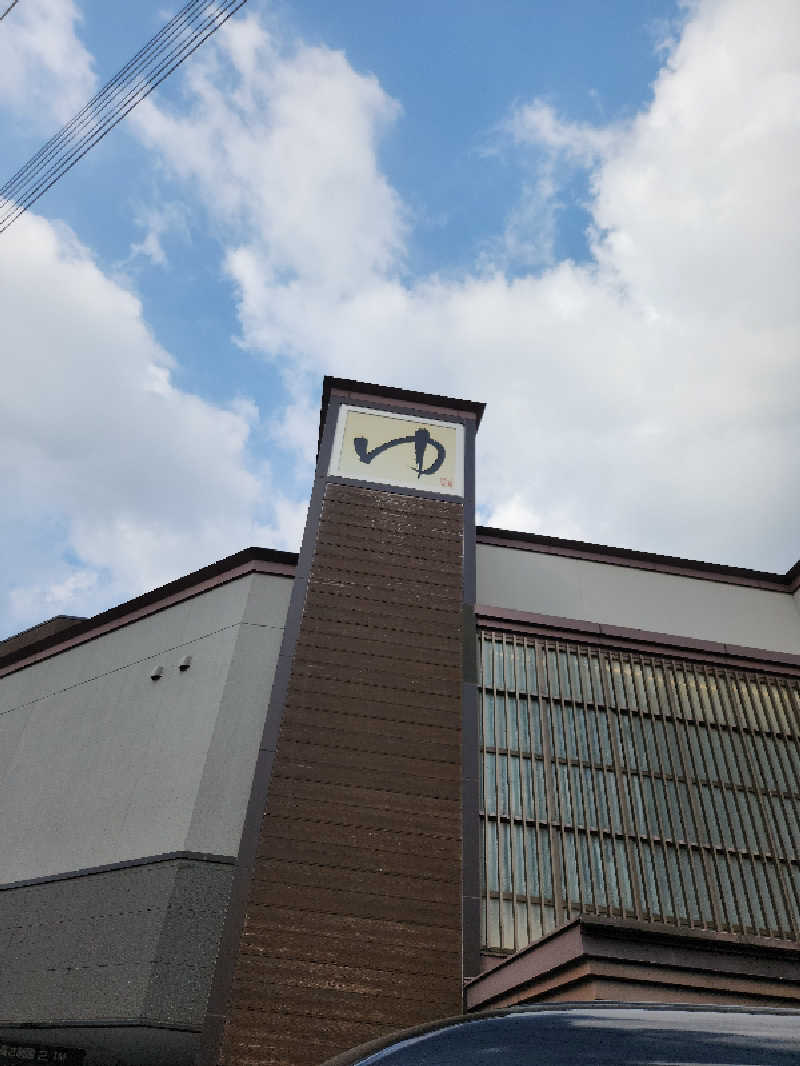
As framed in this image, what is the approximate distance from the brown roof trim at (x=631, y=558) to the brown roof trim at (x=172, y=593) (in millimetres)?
3664

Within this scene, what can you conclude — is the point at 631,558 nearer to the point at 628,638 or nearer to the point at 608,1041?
the point at 628,638

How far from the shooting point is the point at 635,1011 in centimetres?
166

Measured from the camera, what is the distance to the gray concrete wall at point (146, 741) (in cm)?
950

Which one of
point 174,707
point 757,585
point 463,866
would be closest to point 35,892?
point 174,707

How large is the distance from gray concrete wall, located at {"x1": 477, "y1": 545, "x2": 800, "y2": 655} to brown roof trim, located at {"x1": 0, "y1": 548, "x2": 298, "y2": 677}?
3465mm

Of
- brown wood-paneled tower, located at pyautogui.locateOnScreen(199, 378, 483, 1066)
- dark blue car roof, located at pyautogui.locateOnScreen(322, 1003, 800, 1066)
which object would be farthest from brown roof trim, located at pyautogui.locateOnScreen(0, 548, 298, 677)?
dark blue car roof, located at pyautogui.locateOnScreen(322, 1003, 800, 1066)

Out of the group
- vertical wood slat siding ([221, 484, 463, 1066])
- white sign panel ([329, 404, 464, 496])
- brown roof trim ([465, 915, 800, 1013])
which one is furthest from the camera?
white sign panel ([329, 404, 464, 496])

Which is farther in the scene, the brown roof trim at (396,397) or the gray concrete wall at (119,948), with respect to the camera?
the brown roof trim at (396,397)

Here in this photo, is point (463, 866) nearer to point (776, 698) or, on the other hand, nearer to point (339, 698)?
point (339, 698)

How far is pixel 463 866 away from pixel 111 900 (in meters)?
4.49

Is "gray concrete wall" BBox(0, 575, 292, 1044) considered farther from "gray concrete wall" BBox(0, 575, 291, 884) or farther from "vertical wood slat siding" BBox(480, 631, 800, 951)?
"vertical wood slat siding" BBox(480, 631, 800, 951)

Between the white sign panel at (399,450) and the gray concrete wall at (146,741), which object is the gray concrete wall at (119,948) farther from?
the white sign panel at (399,450)

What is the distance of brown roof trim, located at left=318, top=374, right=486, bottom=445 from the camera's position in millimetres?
13312

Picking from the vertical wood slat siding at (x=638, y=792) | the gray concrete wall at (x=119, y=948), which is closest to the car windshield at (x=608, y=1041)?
the vertical wood slat siding at (x=638, y=792)
